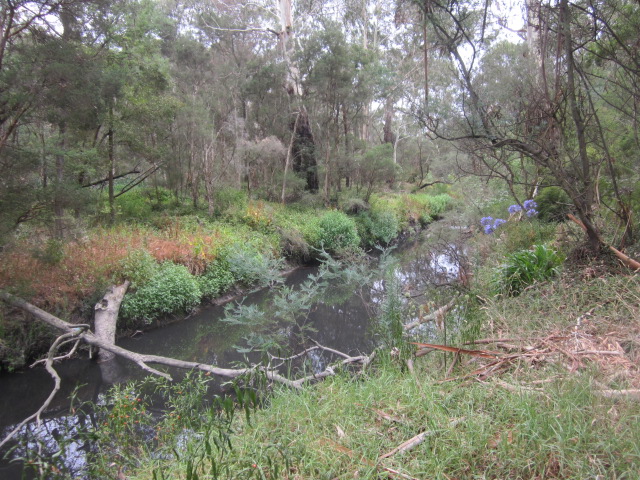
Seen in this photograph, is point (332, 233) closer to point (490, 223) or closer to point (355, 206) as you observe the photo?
point (355, 206)

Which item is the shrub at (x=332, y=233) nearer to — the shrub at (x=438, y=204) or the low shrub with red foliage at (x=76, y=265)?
the low shrub with red foliage at (x=76, y=265)

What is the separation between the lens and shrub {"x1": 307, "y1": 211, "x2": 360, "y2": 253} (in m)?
13.0

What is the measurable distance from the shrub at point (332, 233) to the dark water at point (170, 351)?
9.41 feet

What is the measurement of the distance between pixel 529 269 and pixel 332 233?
8.44 metres

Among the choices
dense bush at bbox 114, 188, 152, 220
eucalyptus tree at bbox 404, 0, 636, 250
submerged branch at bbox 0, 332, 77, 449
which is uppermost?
eucalyptus tree at bbox 404, 0, 636, 250

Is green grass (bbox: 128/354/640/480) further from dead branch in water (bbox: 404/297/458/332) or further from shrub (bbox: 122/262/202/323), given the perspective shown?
shrub (bbox: 122/262/202/323)

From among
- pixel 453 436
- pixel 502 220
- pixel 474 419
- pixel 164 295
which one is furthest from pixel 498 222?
pixel 453 436

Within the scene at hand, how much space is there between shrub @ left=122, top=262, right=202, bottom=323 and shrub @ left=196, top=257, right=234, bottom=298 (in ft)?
0.99

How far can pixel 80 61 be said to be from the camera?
6180 millimetres

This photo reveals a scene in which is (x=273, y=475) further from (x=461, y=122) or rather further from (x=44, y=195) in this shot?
(x=44, y=195)

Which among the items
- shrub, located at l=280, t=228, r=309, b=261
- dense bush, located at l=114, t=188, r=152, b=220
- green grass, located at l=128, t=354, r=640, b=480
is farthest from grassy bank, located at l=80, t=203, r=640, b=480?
dense bush, located at l=114, t=188, r=152, b=220

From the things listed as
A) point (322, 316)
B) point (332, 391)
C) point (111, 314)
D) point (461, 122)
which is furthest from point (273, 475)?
point (322, 316)

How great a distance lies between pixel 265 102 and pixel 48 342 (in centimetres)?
1212

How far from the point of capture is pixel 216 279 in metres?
Result: 9.37
